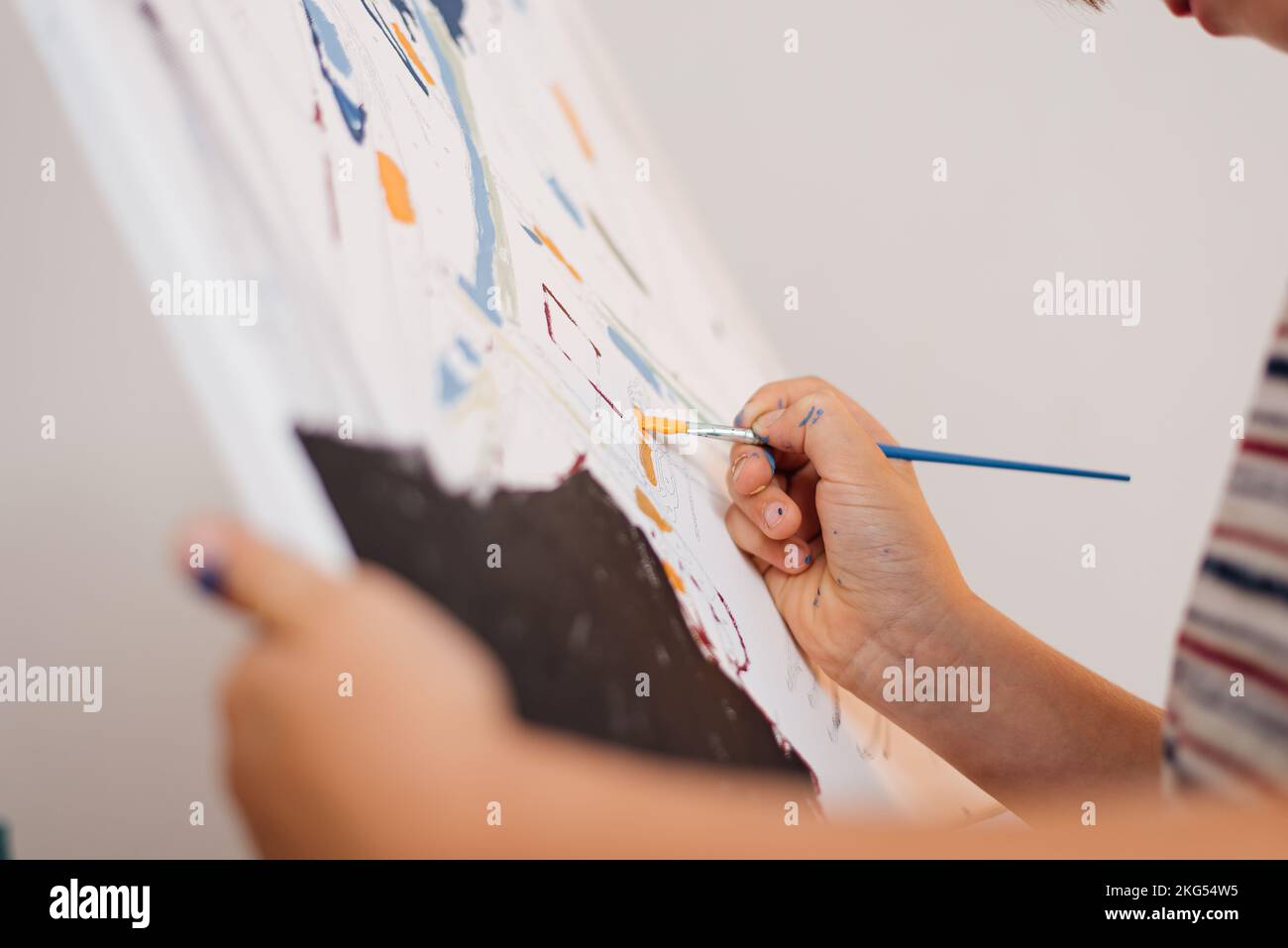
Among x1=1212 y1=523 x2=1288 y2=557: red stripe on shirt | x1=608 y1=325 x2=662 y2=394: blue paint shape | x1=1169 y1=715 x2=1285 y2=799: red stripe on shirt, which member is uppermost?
x1=608 y1=325 x2=662 y2=394: blue paint shape

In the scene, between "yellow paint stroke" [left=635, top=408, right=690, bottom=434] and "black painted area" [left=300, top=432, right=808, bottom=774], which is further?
"yellow paint stroke" [left=635, top=408, right=690, bottom=434]

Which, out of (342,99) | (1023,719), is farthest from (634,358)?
(1023,719)

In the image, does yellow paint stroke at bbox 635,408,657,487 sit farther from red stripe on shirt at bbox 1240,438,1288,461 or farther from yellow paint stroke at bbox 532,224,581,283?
red stripe on shirt at bbox 1240,438,1288,461

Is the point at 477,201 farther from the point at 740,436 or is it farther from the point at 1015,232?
the point at 1015,232

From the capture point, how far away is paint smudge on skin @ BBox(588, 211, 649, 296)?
32.8 inches

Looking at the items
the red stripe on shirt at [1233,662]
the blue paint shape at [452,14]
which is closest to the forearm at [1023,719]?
the red stripe on shirt at [1233,662]

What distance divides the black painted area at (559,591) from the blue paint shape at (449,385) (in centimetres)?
5

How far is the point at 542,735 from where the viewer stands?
0.36m

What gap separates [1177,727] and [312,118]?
1.56 feet

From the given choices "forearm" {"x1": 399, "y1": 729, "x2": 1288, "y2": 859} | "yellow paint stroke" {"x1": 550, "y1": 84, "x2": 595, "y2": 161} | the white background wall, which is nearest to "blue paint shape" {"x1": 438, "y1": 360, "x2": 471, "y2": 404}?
"forearm" {"x1": 399, "y1": 729, "x2": 1288, "y2": 859}

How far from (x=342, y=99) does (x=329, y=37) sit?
53 millimetres

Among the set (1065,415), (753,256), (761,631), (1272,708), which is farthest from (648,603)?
(1065,415)
